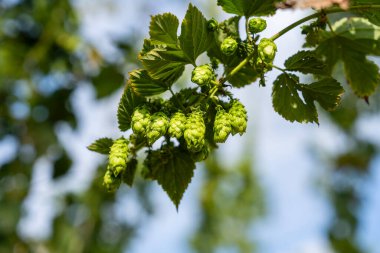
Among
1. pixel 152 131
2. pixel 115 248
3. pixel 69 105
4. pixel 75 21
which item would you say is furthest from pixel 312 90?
pixel 115 248

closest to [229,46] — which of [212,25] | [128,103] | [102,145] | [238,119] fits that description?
[212,25]

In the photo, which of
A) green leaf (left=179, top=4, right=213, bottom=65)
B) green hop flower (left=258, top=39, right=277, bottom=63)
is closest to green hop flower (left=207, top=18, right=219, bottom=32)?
green leaf (left=179, top=4, right=213, bottom=65)

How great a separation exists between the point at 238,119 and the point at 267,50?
0.53ft

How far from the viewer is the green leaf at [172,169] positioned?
4.21 feet

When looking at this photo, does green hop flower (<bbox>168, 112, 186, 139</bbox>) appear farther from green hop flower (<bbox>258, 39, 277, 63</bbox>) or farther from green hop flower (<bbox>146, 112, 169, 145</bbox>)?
green hop flower (<bbox>258, 39, 277, 63</bbox>)

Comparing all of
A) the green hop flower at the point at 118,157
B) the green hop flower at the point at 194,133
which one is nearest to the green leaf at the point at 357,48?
the green hop flower at the point at 194,133

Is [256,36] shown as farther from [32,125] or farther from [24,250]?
[24,250]

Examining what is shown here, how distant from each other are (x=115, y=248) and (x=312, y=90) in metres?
5.14

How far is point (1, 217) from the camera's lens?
342cm

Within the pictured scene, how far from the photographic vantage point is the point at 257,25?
45.5 inches

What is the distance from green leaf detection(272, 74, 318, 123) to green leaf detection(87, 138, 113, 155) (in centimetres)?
43

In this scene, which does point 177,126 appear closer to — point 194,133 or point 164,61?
point 194,133

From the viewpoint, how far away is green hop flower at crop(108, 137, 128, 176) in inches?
45.6

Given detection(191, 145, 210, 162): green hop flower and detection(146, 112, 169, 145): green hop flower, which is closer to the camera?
detection(146, 112, 169, 145): green hop flower
